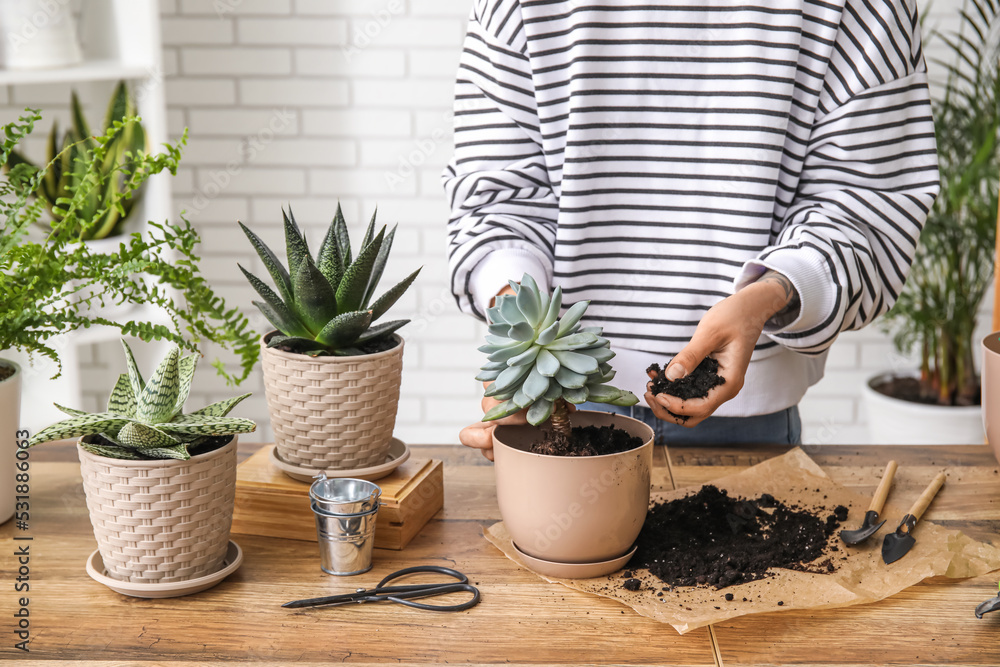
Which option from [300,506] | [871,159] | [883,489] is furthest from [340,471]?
[871,159]

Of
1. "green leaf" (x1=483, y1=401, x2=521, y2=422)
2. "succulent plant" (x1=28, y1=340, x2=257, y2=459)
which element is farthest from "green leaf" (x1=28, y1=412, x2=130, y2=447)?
"green leaf" (x1=483, y1=401, x2=521, y2=422)

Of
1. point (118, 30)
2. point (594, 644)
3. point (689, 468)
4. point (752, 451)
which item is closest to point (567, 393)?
point (594, 644)

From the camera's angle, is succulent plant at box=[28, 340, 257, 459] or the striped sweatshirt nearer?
succulent plant at box=[28, 340, 257, 459]

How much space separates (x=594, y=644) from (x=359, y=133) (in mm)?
2267

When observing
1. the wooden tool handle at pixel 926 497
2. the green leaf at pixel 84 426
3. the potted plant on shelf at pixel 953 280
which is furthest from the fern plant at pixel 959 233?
the green leaf at pixel 84 426

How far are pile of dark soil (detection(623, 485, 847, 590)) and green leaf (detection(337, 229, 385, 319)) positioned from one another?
1.42 feet

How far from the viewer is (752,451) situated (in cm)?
133

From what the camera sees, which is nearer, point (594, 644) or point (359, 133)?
point (594, 644)

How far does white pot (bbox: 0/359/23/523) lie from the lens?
3.52ft

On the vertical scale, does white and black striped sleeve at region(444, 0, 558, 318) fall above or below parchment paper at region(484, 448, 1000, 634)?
above

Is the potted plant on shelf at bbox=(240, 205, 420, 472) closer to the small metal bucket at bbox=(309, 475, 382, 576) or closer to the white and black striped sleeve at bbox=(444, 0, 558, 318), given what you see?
the small metal bucket at bbox=(309, 475, 382, 576)

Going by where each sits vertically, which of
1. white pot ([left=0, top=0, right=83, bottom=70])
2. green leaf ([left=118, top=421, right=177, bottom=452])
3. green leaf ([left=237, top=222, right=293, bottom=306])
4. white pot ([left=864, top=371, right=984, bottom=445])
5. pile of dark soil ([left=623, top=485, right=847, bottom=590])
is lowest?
white pot ([left=864, top=371, right=984, bottom=445])

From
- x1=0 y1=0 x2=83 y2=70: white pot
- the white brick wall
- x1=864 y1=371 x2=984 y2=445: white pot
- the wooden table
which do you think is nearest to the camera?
the wooden table

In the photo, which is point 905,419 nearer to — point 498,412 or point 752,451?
point 752,451
